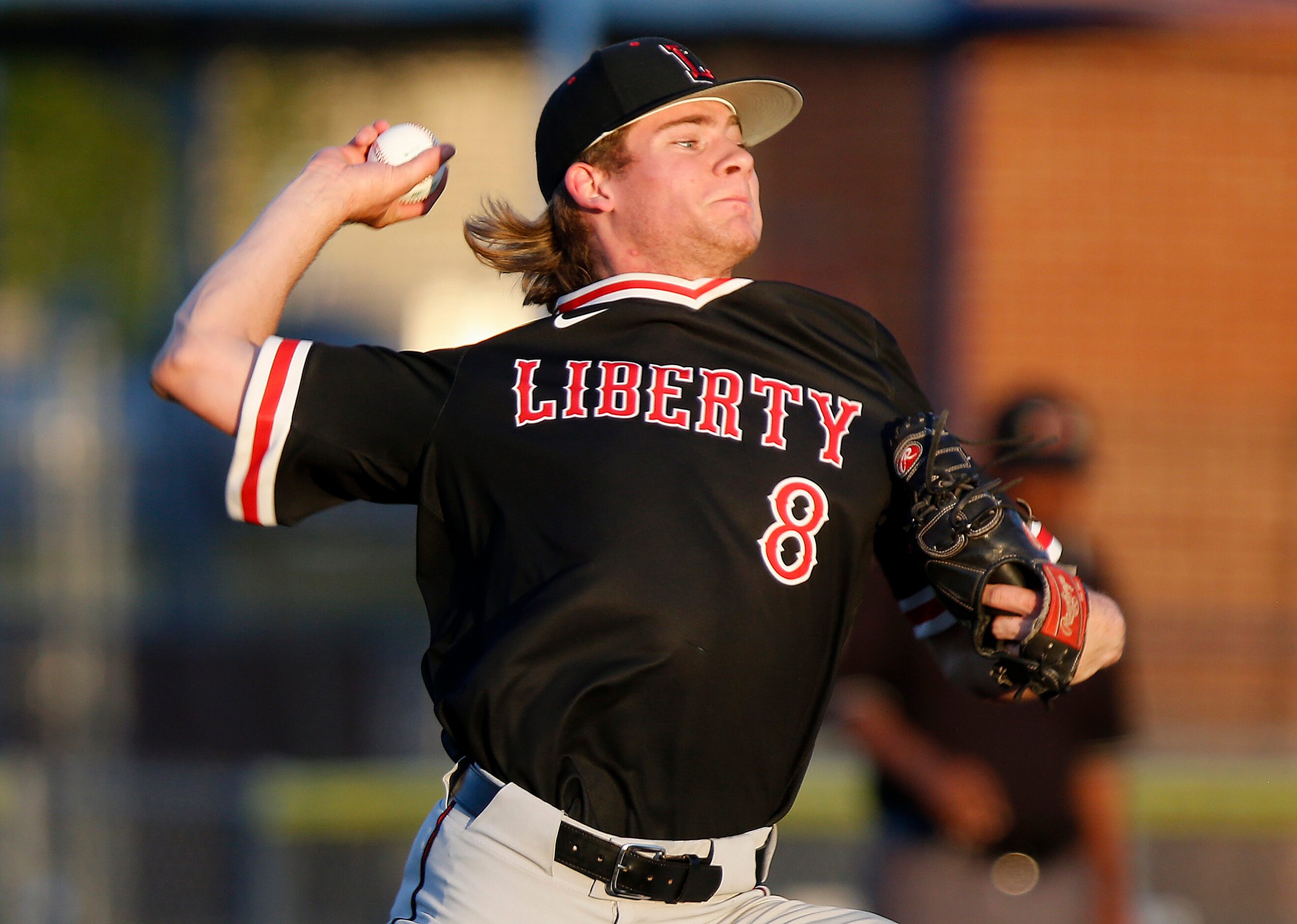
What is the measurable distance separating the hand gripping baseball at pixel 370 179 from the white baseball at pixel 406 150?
0.01 m

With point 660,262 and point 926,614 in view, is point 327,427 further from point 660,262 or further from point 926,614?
point 926,614

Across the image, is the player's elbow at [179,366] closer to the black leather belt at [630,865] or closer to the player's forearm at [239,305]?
the player's forearm at [239,305]

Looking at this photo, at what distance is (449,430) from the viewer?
2.54m

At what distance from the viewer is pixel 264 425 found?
96.9 inches

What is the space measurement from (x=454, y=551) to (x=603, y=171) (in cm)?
85

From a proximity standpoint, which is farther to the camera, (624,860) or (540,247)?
(540,247)

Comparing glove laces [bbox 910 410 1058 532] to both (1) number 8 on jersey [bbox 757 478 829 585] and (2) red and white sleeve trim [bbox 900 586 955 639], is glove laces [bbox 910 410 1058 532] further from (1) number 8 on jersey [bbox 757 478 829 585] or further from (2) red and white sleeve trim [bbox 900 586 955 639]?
(2) red and white sleeve trim [bbox 900 586 955 639]

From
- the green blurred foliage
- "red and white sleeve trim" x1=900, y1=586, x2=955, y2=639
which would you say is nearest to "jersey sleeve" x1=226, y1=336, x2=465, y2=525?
"red and white sleeve trim" x1=900, y1=586, x2=955, y2=639

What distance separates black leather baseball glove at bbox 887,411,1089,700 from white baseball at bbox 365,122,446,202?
40.4 inches

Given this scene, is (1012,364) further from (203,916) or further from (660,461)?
(660,461)

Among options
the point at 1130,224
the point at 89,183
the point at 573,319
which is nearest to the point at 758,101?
the point at 573,319

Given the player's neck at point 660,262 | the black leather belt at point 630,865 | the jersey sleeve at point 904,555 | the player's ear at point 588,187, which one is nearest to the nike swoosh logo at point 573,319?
the player's neck at point 660,262

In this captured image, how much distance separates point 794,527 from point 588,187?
0.87m

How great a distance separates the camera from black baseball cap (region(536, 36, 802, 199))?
2.82 metres
